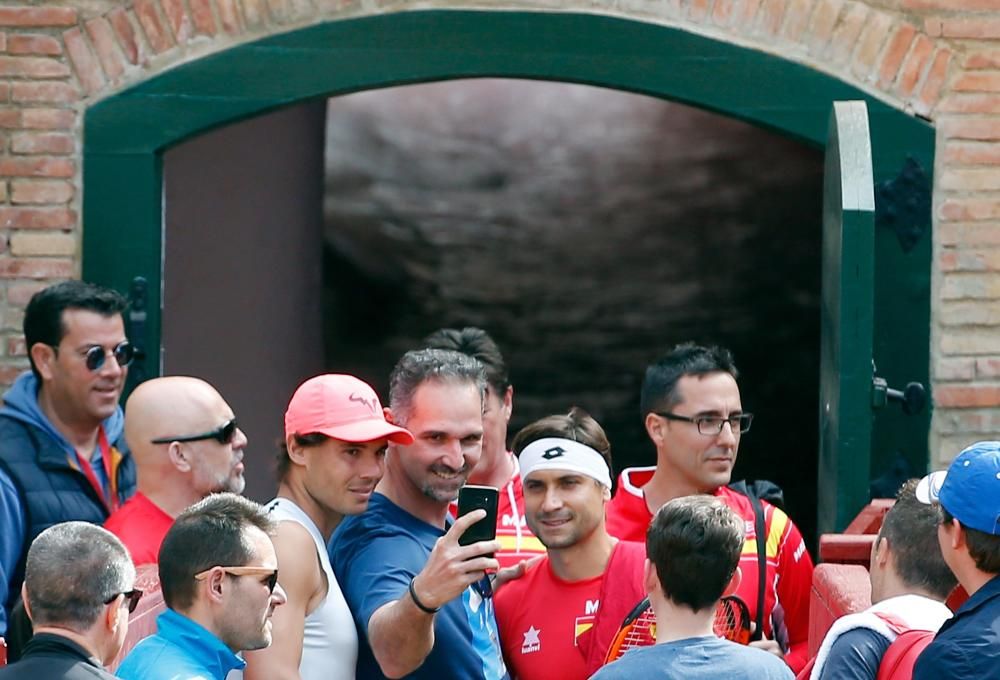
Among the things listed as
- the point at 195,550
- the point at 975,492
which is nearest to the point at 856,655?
the point at 975,492

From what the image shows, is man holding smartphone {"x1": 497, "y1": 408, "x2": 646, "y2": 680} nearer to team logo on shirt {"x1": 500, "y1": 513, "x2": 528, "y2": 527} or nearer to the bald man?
team logo on shirt {"x1": 500, "y1": 513, "x2": 528, "y2": 527}

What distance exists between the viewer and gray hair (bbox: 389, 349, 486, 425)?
4.59 meters

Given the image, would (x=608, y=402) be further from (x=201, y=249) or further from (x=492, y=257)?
(x=201, y=249)

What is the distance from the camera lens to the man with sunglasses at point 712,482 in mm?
4930

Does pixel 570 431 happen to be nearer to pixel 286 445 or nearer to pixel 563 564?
pixel 563 564

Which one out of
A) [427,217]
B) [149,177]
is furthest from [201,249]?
[427,217]

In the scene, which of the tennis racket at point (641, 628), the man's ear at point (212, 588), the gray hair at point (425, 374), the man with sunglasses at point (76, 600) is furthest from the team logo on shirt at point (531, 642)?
the man with sunglasses at point (76, 600)

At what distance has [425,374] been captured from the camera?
461 centimetres

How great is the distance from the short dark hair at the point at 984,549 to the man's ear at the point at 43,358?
311cm

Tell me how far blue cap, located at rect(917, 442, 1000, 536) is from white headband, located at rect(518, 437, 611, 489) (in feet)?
4.28

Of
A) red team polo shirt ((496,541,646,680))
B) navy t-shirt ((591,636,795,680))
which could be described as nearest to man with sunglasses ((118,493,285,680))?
navy t-shirt ((591,636,795,680))

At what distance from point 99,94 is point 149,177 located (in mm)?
358

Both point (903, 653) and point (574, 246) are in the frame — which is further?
point (574, 246)

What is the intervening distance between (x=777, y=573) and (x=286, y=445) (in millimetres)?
1532
